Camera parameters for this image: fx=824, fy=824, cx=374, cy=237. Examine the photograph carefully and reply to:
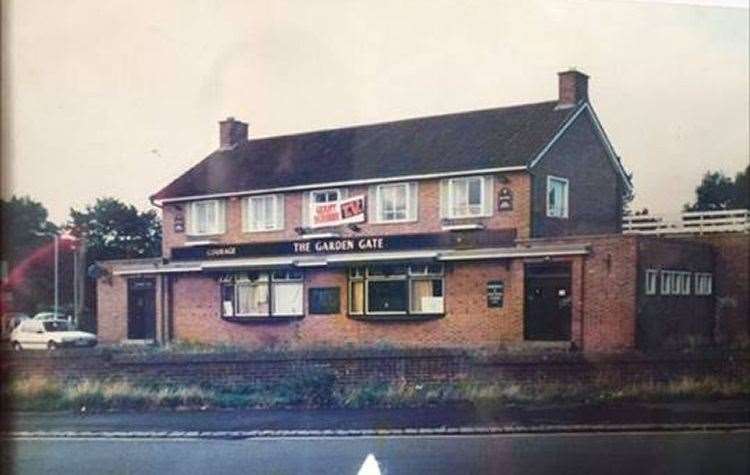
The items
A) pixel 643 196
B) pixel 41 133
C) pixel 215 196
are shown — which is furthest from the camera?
pixel 643 196

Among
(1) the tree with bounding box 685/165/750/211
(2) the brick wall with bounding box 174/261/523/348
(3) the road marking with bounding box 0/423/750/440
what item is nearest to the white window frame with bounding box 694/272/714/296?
(1) the tree with bounding box 685/165/750/211

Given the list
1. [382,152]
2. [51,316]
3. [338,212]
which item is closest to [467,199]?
[382,152]

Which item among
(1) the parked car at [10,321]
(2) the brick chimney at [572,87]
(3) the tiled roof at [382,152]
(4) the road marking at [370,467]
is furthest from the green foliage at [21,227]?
(2) the brick chimney at [572,87]

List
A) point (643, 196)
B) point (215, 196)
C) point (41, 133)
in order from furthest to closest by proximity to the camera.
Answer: point (643, 196) → point (215, 196) → point (41, 133)

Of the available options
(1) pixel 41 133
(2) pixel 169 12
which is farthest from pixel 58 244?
(2) pixel 169 12

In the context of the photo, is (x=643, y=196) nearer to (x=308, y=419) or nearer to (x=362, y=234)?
(x=362, y=234)

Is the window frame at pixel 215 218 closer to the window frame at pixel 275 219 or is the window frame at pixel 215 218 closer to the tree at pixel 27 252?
the window frame at pixel 275 219
